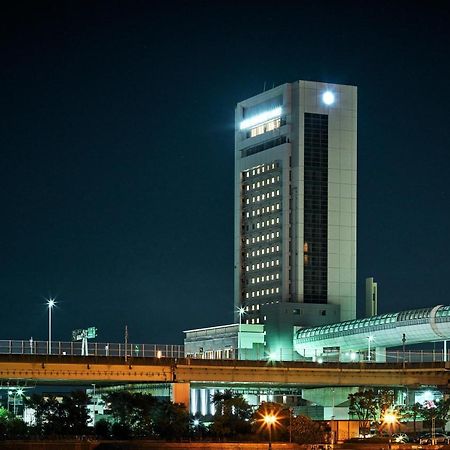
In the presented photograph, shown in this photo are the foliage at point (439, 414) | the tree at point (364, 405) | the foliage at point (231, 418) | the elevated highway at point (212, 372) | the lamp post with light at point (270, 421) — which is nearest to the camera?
the lamp post with light at point (270, 421)

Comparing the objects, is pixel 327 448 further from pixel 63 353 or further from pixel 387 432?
pixel 63 353

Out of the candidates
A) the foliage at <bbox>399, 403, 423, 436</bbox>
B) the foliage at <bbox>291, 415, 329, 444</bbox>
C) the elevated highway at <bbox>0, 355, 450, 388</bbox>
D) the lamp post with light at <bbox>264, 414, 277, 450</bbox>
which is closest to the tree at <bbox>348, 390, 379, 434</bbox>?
the elevated highway at <bbox>0, 355, 450, 388</bbox>

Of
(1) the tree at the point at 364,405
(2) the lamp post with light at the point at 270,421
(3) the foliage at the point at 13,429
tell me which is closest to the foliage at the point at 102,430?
(3) the foliage at the point at 13,429

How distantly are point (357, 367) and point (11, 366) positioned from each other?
190 feet

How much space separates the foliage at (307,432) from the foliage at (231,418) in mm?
6719

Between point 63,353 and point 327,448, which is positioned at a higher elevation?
point 63,353

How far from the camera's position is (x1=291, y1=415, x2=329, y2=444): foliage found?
146 m

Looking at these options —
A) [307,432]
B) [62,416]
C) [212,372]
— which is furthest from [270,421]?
[212,372]

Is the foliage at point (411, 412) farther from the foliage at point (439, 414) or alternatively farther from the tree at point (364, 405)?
the tree at point (364, 405)

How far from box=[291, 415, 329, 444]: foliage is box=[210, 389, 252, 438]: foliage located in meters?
6.72

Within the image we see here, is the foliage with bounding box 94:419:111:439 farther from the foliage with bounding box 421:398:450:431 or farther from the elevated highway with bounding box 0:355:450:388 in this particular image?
the foliage with bounding box 421:398:450:431

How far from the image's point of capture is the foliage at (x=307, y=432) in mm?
146000

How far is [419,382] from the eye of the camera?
Answer: 631 feet

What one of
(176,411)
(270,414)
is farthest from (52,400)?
(270,414)
